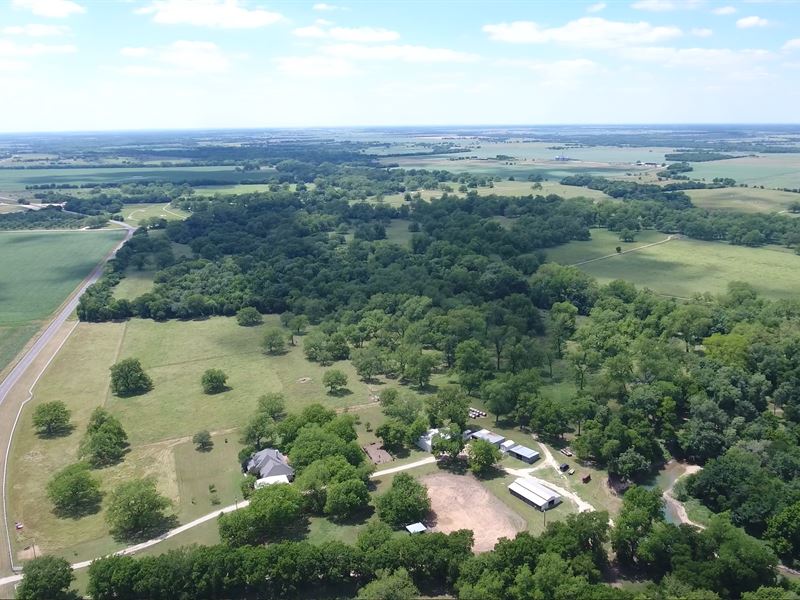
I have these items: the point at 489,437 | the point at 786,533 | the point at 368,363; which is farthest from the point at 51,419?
the point at 786,533

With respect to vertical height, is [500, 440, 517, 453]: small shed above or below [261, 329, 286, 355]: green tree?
below

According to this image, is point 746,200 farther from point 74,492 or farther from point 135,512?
point 74,492

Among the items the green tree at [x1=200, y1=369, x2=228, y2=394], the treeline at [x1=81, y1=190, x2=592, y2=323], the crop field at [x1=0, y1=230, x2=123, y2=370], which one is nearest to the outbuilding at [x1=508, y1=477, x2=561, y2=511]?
the green tree at [x1=200, y1=369, x2=228, y2=394]

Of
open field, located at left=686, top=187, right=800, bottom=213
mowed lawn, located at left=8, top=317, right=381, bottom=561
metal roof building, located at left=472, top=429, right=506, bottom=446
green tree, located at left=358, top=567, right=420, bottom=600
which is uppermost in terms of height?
open field, located at left=686, top=187, right=800, bottom=213

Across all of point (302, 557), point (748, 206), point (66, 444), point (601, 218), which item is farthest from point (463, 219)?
point (302, 557)

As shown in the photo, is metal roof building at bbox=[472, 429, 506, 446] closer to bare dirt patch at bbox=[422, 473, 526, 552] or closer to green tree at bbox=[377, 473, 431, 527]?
bare dirt patch at bbox=[422, 473, 526, 552]

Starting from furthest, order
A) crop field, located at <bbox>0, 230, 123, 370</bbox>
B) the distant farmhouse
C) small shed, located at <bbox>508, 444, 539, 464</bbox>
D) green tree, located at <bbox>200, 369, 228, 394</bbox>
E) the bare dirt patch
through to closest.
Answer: crop field, located at <bbox>0, 230, 123, 370</bbox> → green tree, located at <bbox>200, 369, 228, 394</bbox> → small shed, located at <bbox>508, 444, 539, 464</bbox> → the distant farmhouse → the bare dirt patch

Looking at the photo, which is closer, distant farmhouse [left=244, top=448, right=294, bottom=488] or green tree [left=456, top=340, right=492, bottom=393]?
distant farmhouse [left=244, top=448, right=294, bottom=488]
